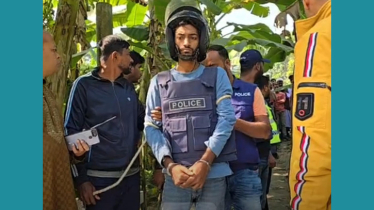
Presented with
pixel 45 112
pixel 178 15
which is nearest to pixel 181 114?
pixel 178 15

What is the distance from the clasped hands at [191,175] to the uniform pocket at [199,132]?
0.11m

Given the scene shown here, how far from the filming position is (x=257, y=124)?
118 inches

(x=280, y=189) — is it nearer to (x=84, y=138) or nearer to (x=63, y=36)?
(x=63, y=36)

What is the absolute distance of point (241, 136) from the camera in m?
3.09

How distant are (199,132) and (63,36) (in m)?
1.87

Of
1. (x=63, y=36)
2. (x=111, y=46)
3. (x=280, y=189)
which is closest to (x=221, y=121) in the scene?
(x=111, y=46)

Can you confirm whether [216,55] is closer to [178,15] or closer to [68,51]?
[178,15]

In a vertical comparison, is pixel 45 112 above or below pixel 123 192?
above

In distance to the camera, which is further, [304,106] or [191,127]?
[191,127]

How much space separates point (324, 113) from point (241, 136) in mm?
1602

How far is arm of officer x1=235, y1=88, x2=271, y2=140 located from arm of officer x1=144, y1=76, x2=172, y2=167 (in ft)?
2.50

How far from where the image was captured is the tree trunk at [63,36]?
11.8 feet

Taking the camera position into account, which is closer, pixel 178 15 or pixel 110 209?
pixel 178 15

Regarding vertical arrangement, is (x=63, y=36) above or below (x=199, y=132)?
above
